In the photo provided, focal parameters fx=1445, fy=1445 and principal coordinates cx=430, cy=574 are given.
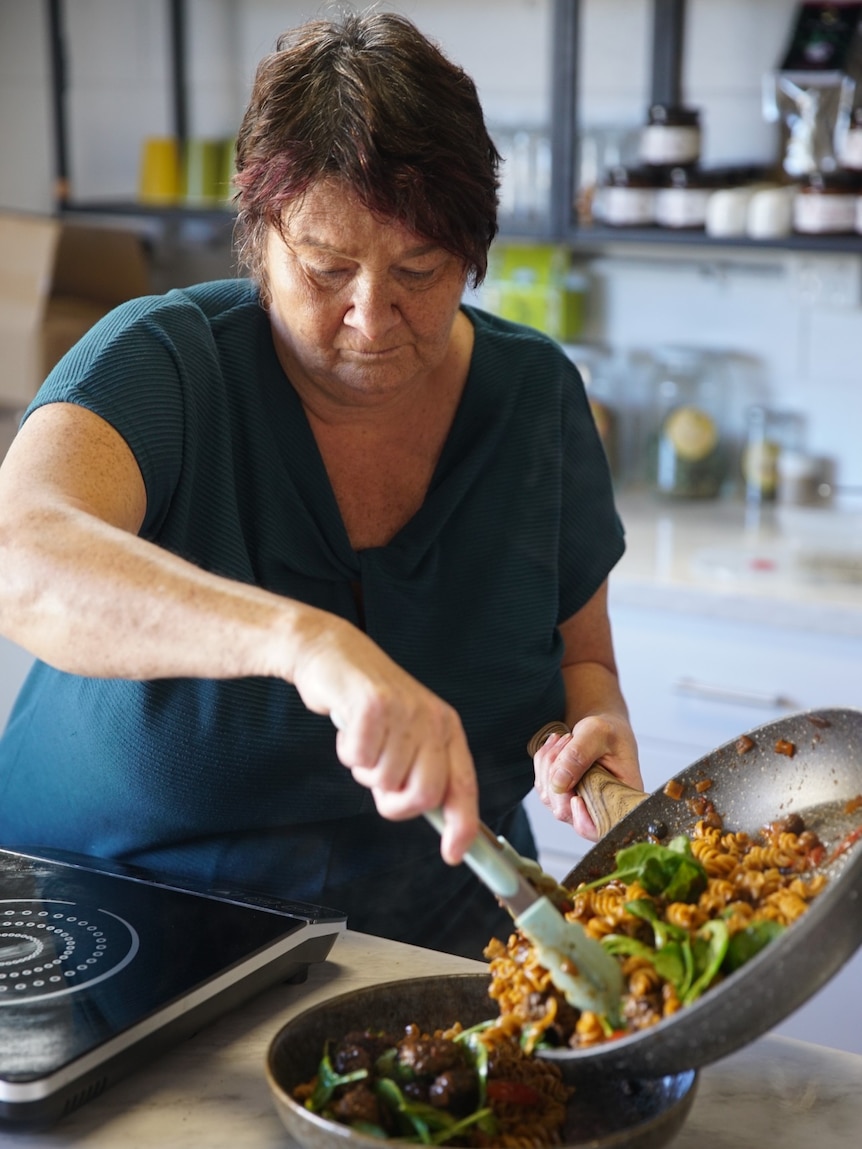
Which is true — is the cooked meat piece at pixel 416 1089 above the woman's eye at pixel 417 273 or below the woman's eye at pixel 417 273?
below

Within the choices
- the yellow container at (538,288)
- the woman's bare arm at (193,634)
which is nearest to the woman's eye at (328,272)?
the woman's bare arm at (193,634)

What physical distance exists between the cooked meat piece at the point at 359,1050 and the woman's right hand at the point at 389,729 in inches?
5.6

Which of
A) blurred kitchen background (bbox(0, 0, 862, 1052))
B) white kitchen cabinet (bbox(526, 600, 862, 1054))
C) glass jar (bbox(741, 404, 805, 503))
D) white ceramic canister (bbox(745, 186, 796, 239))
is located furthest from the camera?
glass jar (bbox(741, 404, 805, 503))

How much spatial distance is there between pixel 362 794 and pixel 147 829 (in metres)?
0.19

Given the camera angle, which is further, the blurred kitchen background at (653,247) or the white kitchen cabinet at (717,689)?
the blurred kitchen background at (653,247)

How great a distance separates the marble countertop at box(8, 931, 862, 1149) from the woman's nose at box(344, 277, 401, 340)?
52 centimetres

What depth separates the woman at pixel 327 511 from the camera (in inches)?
43.5

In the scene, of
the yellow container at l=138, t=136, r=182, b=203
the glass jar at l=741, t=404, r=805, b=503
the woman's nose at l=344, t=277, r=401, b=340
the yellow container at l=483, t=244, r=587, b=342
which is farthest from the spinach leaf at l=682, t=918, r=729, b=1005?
the yellow container at l=138, t=136, r=182, b=203

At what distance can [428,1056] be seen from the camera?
2.74 ft

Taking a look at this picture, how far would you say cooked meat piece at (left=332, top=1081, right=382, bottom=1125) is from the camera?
0.79 meters

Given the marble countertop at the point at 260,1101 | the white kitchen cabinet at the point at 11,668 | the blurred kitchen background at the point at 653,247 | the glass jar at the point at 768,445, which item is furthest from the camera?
the glass jar at the point at 768,445

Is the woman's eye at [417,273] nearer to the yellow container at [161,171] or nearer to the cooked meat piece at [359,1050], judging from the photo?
the cooked meat piece at [359,1050]

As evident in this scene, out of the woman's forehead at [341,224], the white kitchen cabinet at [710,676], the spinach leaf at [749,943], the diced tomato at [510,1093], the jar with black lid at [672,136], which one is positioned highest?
the jar with black lid at [672,136]

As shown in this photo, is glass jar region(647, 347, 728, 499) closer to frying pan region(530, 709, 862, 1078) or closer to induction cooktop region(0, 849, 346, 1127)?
frying pan region(530, 709, 862, 1078)
